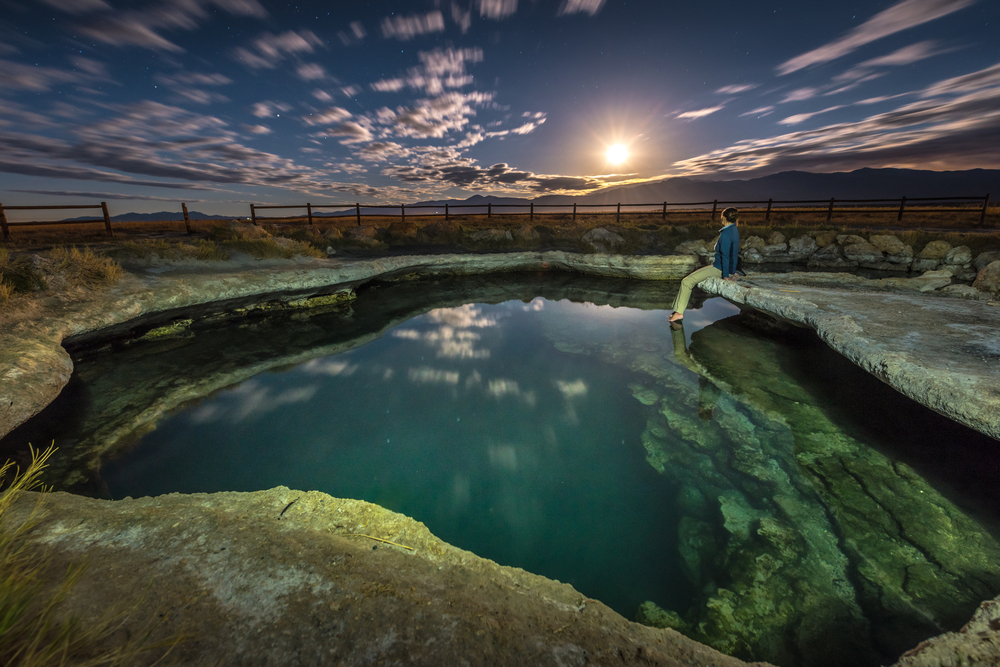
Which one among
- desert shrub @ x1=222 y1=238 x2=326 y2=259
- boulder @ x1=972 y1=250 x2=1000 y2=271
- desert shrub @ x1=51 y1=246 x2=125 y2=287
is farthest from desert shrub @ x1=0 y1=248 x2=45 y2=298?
boulder @ x1=972 y1=250 x2=1000 y2=271

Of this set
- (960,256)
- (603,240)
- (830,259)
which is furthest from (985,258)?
(603,240)

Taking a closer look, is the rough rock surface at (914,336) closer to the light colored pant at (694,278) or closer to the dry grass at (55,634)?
the light colored pant at (694,278)

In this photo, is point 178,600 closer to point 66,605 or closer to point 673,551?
point 66,605

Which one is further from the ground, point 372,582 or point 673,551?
point 372,582

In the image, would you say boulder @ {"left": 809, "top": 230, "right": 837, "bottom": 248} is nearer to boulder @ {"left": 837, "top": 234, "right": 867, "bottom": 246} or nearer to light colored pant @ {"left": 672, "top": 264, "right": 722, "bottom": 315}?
boulder @ {"left": 837, "top": 234, "right": 867, "bottom": 246}

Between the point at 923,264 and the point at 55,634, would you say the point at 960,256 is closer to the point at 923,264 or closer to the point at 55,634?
the point at 923,264

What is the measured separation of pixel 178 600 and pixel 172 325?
8.46 meters

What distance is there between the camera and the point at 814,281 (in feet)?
26.1

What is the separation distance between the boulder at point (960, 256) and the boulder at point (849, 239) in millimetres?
2353

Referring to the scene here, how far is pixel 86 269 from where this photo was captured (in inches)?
283

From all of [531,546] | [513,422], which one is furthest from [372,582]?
[513,422]

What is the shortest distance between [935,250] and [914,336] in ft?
38.6

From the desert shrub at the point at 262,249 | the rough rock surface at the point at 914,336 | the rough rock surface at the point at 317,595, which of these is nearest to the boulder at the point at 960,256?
the rough rock surface at the point at 914,336

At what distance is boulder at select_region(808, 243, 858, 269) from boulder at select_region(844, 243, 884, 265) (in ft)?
0.51
